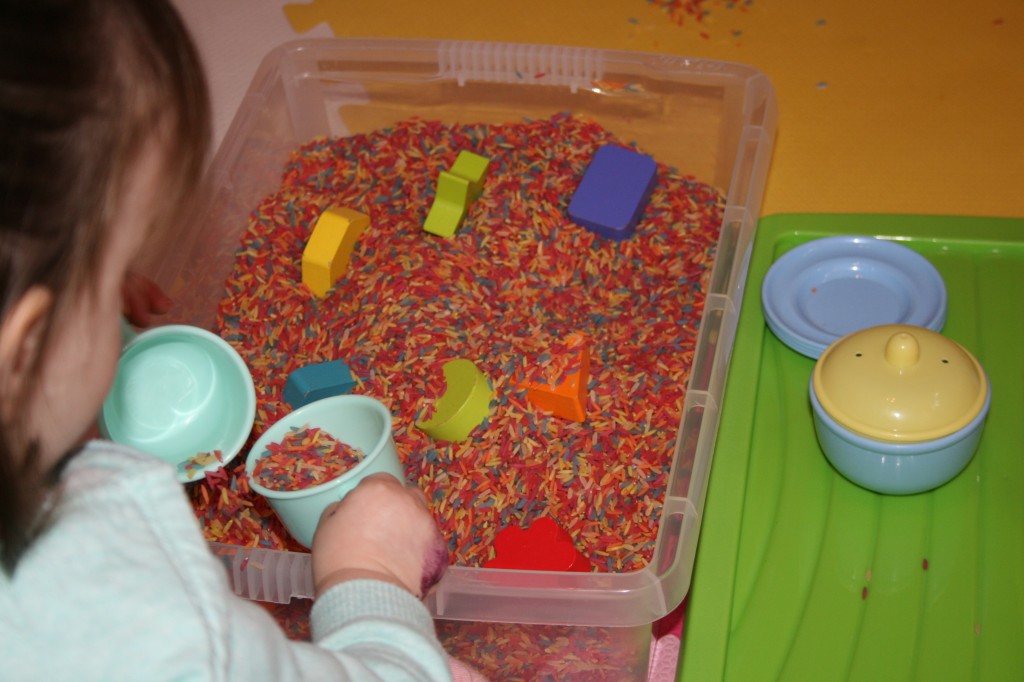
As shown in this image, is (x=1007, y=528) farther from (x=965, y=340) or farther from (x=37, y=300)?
(x=37, y=300)

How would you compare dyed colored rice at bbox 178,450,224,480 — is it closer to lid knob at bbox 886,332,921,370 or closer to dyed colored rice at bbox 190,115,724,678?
dyed colored rice at bbox 190,115,724,678

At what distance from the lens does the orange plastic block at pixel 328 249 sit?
117cm

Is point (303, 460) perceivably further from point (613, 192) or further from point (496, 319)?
point (613, 192)

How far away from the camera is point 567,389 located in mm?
1025

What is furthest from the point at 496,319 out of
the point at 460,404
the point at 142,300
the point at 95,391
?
the point at 95,391

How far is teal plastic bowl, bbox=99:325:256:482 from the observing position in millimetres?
964

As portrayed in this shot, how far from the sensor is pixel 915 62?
1.51 meters

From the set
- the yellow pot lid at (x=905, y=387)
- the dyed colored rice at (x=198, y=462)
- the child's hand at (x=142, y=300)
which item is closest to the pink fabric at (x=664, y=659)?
the yellow pot lid at (x=905, y=387)

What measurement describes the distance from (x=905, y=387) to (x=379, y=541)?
0.44 metres

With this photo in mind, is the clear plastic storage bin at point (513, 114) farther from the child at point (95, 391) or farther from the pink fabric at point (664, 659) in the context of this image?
the child at point (95, 391)

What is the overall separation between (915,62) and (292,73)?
0.87m

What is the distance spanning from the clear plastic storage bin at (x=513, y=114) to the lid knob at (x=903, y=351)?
0.18 metres

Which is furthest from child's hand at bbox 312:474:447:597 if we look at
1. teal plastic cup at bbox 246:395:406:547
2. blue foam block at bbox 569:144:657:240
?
blue foam block at bbox 569:144:657:240

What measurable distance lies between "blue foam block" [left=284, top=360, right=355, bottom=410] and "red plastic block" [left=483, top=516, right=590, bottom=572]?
0.23 metres
